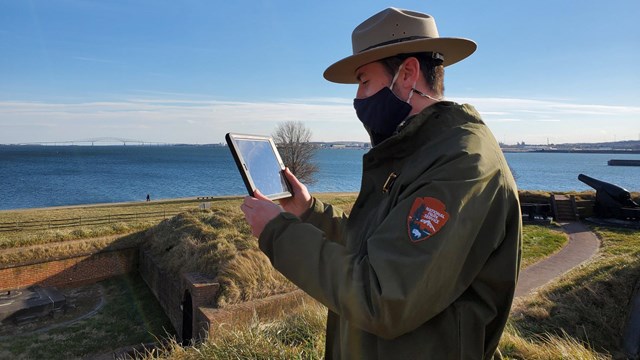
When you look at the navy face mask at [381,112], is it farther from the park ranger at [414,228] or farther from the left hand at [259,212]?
the left hand at [259,212]

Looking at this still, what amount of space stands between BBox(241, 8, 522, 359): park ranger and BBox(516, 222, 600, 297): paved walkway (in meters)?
10.4

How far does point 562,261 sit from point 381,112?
1473cm

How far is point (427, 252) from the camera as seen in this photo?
4.05ft

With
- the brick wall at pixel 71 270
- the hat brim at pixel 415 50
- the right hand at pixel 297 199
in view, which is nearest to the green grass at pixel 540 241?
the right hand at pixel 297 199

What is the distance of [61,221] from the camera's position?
2045cm

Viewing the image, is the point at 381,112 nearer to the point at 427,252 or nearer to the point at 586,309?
the point at 427,252

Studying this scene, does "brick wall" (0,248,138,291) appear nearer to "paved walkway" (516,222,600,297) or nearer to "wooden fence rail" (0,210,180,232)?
"wooden fence rail" (0,210,180,232)

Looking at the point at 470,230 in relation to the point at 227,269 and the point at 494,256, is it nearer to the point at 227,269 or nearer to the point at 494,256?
the point at 494,256

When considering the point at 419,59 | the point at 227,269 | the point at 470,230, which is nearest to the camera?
the point at 470,230

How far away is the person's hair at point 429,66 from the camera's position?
5.72 feet

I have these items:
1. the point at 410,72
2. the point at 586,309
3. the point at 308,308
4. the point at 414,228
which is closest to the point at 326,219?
the point at 410,72

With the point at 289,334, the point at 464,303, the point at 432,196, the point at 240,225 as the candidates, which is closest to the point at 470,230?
the point at 432,196

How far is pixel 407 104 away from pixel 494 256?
2.29 ft

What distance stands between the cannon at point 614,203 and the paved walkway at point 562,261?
2439 millimetres
